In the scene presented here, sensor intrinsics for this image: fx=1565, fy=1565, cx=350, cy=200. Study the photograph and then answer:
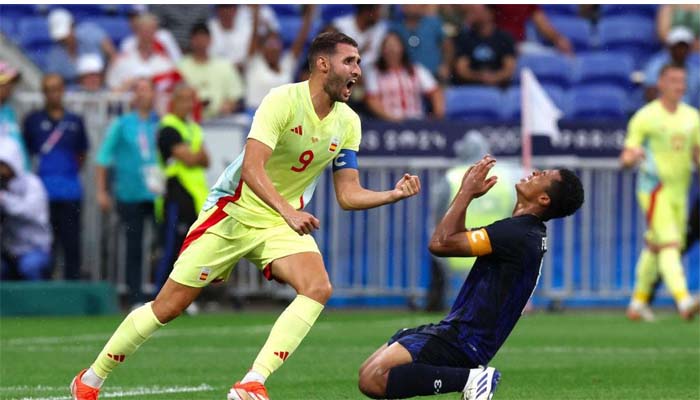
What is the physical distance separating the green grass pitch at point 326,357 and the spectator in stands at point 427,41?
13.9 feet

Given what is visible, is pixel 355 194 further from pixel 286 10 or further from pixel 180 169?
pixel 286 10

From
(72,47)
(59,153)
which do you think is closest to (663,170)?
(59,153)

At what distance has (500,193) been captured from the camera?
16984 mm

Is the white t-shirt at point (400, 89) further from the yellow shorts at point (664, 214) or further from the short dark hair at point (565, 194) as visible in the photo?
the short dark hair at point (565, 194)

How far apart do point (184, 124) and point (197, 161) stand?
40cm

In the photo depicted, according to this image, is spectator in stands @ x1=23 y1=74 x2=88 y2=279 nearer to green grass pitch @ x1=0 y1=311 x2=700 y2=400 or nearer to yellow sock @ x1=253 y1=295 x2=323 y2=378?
green grass pitch @ x1=0 y1=311 x2=700 y2=400

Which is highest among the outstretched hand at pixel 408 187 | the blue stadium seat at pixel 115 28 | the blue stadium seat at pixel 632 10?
the blue stadium seat at pixel 115 28

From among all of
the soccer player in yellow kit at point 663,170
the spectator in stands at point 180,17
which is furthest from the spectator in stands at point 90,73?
the soccer player in yellow kit at point 663,170

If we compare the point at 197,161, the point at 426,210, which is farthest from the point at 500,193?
the point at 197,161

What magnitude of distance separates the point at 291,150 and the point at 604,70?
12837 mm

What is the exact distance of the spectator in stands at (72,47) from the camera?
64.0ft

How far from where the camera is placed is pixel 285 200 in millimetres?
8125

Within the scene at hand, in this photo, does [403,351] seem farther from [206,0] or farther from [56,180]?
[206,0]

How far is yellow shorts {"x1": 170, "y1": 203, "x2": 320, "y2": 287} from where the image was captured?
334 inches
